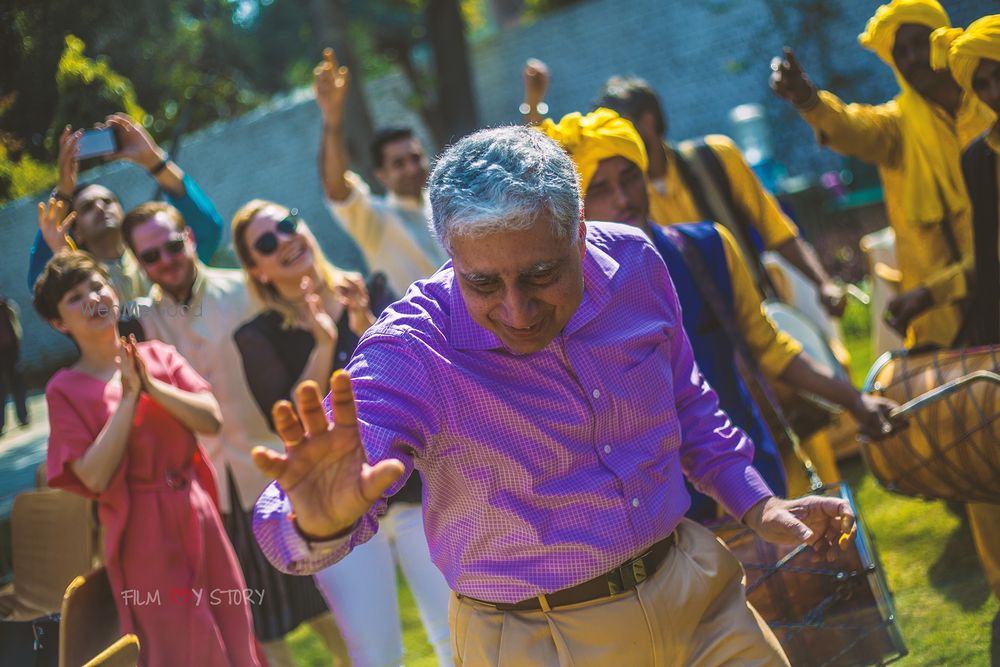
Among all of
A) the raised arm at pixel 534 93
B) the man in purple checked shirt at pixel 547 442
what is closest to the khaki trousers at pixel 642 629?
the man in purple checked shirt at pixel 547 442

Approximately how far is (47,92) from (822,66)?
6619 millimetres

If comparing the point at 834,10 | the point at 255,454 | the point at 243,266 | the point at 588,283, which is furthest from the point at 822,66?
the point at 255,454

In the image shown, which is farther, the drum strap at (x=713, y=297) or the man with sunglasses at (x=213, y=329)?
the man with sunglasses at (x=213, y=329)

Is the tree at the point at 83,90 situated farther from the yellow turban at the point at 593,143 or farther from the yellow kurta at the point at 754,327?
the yellow kurta at the point at 754,327

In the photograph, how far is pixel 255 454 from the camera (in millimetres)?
1699

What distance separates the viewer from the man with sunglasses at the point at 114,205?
15.4 ft

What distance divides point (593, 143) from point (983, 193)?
132 centimetres

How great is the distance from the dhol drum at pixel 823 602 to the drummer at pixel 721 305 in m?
0.39

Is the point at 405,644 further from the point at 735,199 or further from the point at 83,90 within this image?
the point at 83,90

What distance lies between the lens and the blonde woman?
4.31 metres

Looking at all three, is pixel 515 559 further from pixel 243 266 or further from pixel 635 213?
pixel 243 266

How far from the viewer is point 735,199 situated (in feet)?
15.4

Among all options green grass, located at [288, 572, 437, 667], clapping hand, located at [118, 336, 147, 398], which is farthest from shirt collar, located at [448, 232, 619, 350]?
green grass, located at [288, 572, 437, 667]

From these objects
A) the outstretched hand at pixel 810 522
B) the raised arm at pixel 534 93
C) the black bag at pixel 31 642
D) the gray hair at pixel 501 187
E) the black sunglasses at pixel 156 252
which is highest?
the raised arm at pixel 534 93
